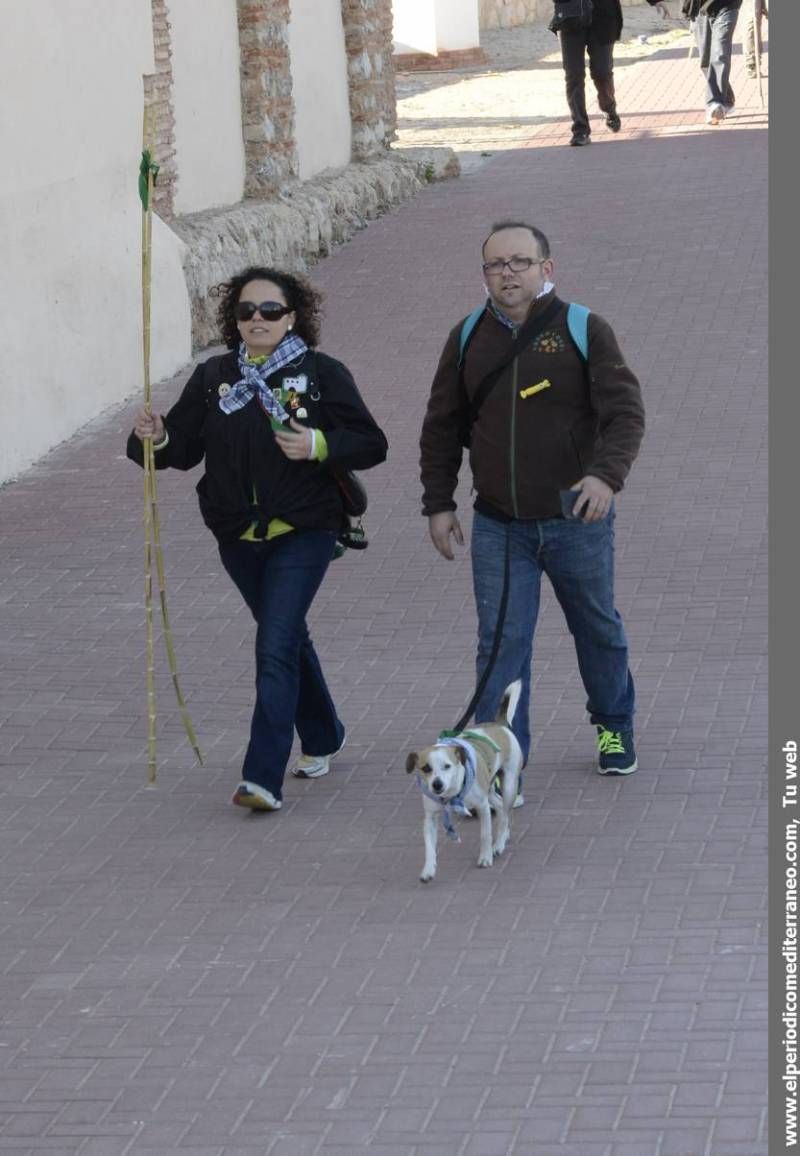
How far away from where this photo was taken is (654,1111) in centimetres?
500

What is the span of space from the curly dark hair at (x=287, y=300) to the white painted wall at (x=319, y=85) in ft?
38.1

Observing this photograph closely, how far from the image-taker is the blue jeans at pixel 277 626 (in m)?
7.02

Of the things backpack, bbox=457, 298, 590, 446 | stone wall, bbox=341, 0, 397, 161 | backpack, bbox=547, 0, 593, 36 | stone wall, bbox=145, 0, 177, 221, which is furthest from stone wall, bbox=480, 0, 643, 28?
backpack, bbox=457, 298, 590, 446

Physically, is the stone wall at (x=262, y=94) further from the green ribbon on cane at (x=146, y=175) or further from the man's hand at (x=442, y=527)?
the man's hand at (x=442, y=527)

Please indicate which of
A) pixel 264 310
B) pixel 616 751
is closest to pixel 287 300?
pixel 264 310

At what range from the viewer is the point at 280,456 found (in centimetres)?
697

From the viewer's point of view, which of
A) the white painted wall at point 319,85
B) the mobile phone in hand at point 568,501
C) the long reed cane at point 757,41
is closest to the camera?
the mobile phone in hand at point 568,501

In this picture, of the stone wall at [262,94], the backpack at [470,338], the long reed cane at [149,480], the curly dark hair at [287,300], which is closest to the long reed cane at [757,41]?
the stone wall at [262,94]

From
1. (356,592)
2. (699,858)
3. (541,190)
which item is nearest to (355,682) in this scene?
(356,592)

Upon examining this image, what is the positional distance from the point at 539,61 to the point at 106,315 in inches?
724

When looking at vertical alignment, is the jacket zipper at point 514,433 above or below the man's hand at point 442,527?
above

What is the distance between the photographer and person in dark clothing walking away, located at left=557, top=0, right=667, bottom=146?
20.9 m

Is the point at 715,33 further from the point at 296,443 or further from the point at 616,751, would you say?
the point at 296,443

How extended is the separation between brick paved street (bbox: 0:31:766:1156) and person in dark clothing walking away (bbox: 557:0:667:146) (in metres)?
9.68
